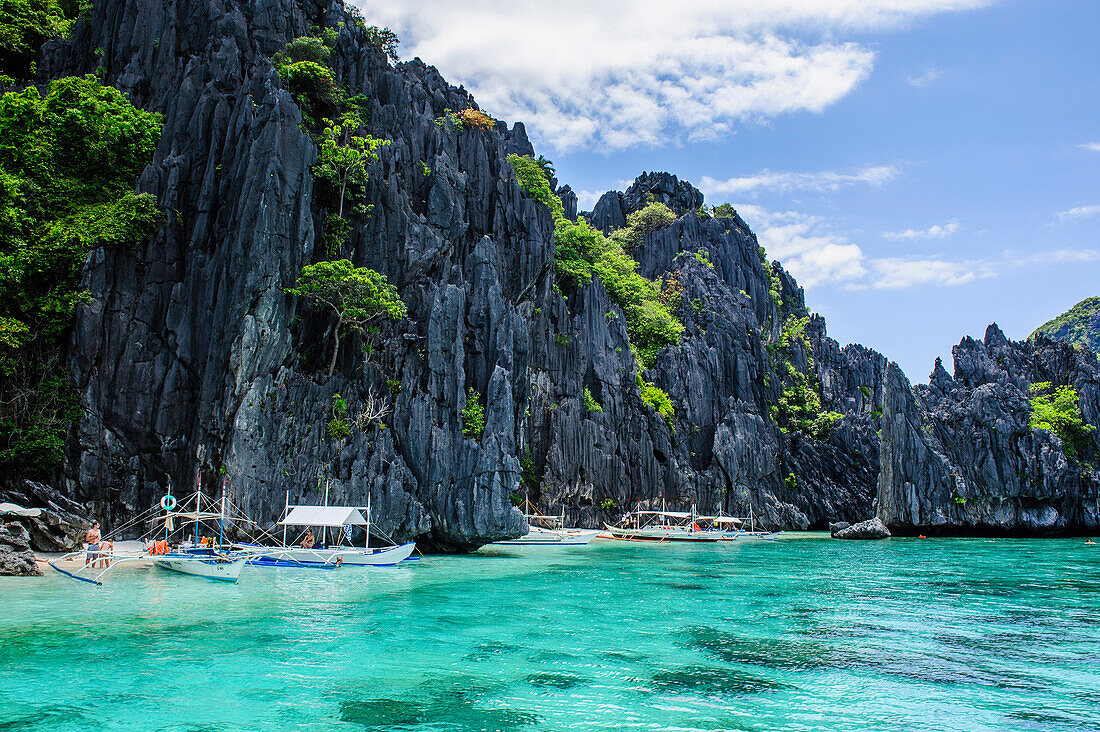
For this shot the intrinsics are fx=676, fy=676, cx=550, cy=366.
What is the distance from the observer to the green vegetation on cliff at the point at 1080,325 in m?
123

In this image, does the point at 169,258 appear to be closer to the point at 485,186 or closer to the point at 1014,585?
the point at 485,186

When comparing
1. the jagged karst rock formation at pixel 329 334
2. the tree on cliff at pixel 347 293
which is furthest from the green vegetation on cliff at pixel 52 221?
the tree on cliff at pixel 347 293

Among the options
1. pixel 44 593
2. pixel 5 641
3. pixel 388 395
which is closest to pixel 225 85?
pixel 388 395

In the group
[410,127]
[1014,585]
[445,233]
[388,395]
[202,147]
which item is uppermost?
[410,127]

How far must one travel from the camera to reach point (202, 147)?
43500 millimetres

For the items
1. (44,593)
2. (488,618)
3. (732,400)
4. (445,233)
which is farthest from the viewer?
(732,400)

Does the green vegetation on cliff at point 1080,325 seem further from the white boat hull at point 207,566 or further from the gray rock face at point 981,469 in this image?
the white boat hull at point 207,566

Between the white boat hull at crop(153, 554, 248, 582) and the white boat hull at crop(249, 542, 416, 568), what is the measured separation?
2.74m

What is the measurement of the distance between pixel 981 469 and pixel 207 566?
7250 cm

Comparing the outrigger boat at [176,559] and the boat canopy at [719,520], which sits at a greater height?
the outrigger boat at [176,559]

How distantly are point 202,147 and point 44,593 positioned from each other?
29.8 meters

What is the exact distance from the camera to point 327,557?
34.2 metres

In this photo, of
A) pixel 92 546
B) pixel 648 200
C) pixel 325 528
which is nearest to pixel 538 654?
pixel 92 546

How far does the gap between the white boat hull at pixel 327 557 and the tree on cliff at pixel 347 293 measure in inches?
463
